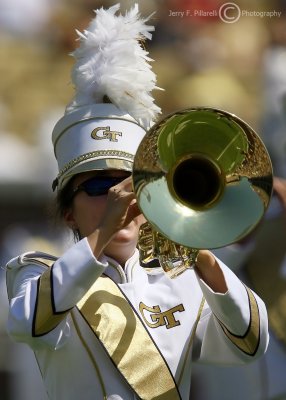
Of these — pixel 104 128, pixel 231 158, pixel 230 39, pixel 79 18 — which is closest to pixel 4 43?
pixel 79 18

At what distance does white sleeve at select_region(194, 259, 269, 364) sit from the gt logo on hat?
40 centimetres

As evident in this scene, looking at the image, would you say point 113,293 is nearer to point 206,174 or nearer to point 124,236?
point 124,236

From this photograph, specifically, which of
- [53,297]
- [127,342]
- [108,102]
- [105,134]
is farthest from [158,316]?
[108,102]

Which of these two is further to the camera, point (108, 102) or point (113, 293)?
point (108, 102)

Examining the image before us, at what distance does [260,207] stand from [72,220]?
1.54ft

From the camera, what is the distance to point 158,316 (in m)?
2.40

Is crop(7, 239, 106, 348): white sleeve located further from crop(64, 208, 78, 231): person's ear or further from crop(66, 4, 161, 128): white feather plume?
crop(66, 4, 161, 128): white feather plume

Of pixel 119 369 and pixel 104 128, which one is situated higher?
pixel 104 128

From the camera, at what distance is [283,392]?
3.21 metres

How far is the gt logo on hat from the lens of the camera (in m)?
2.46

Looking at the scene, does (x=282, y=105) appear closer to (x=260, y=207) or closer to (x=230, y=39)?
(x=230, y=39)

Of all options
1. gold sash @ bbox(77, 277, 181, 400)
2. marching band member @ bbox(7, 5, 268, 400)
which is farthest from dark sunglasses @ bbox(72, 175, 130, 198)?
gold sash @ bbox(77, 277, 181, 400)

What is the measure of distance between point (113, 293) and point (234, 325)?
28 cm

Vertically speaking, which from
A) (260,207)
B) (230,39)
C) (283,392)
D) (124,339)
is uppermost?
(230,39)
